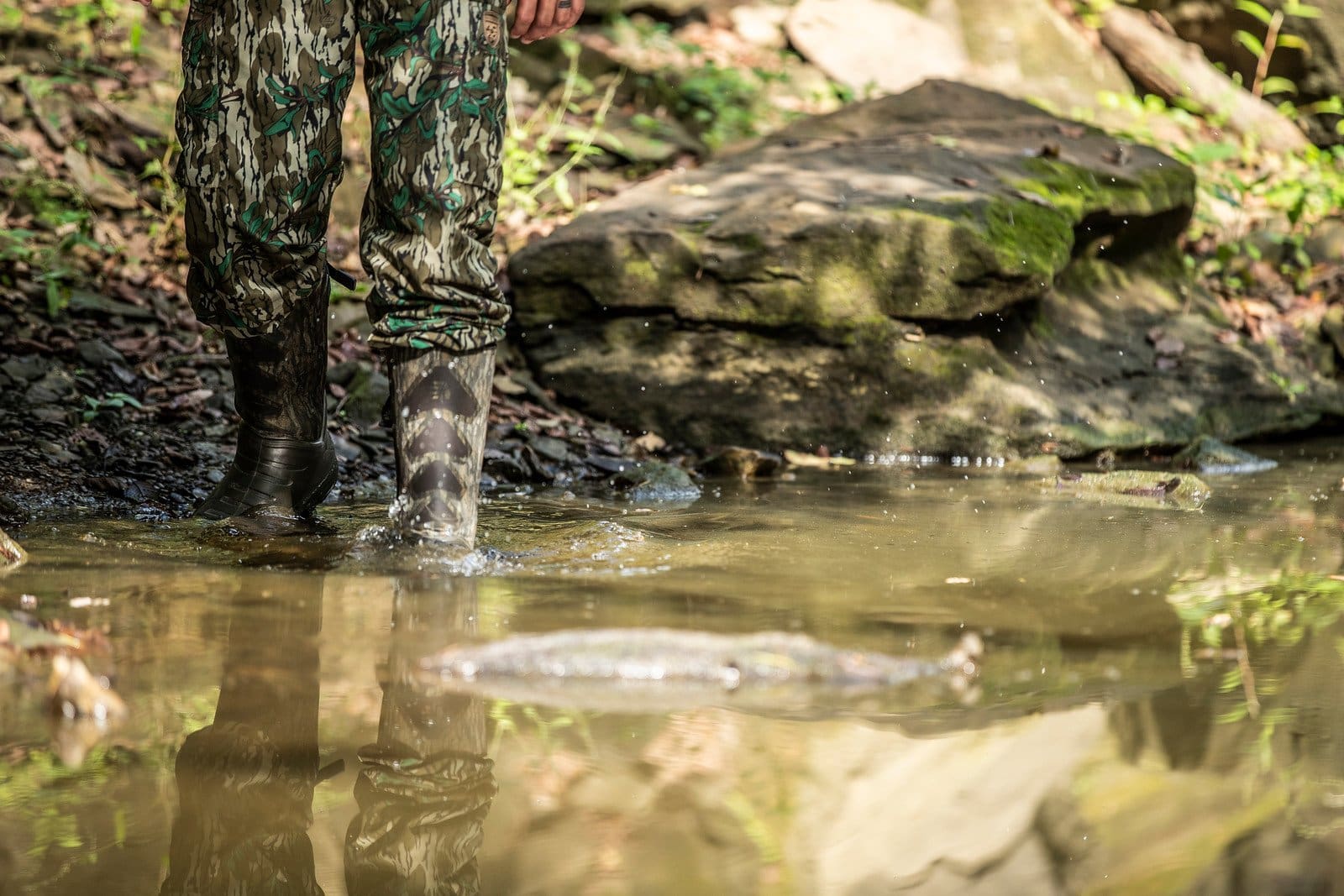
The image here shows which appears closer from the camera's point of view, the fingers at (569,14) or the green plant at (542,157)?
the fingers at (569,14)

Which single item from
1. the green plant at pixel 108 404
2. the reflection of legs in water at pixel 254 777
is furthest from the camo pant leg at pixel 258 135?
the green plant at pixel 108 404

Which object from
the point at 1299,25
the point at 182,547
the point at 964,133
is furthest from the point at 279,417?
the point at 1299,25

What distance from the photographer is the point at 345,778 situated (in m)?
1.25

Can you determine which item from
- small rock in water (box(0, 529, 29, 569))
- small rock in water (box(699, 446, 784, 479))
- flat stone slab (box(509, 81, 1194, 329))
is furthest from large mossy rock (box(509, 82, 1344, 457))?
small rock in water (box(0, 529, 29, 569))

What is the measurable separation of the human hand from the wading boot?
0.77 m

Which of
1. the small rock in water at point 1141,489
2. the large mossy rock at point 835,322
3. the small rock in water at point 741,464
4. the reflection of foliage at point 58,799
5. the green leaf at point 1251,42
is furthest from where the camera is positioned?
the green leaf at point 1251,42

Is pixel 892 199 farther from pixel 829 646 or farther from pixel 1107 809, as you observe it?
pixel 1107 809

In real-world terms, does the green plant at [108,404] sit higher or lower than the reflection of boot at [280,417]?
lower

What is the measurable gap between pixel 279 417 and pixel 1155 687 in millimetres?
1952

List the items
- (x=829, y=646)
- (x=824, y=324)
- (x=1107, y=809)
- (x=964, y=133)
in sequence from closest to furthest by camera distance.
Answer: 1. (x=1107, y=809)
2. (x=829, y=646)
3. (x=824, y=324)
4. (x=964, y=133)

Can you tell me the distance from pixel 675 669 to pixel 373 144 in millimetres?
1299

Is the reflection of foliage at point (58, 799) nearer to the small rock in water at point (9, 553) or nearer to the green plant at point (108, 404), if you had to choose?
the small rock in water at point (9, 553)

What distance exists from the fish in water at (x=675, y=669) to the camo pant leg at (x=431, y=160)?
2.97 feet

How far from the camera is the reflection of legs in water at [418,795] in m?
1.08
